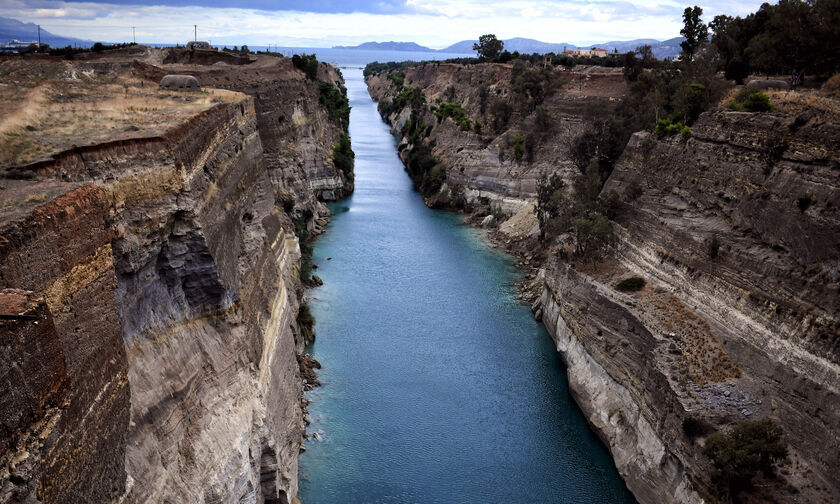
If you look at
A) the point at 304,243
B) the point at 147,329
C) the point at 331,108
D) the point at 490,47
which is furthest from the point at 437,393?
the point at 490,47

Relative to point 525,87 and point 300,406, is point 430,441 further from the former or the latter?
point 525,87

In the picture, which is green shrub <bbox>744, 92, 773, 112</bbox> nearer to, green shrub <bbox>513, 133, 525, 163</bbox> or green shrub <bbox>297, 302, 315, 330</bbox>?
green shrub <bbox>297, 302, 315, 330</bbox>

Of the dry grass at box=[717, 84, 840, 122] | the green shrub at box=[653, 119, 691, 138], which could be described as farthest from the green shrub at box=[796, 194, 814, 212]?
the green shrub at box=[653, 119, 691, 138]

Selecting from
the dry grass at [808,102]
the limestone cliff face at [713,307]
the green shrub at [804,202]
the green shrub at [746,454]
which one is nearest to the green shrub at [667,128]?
the limestone cliff face at [713,307]

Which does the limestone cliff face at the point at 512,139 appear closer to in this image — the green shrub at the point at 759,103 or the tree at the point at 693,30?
the tree at the point at 693,30

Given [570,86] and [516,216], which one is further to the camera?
[570,86]

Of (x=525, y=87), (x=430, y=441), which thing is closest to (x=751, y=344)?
(x=430, y=441)
